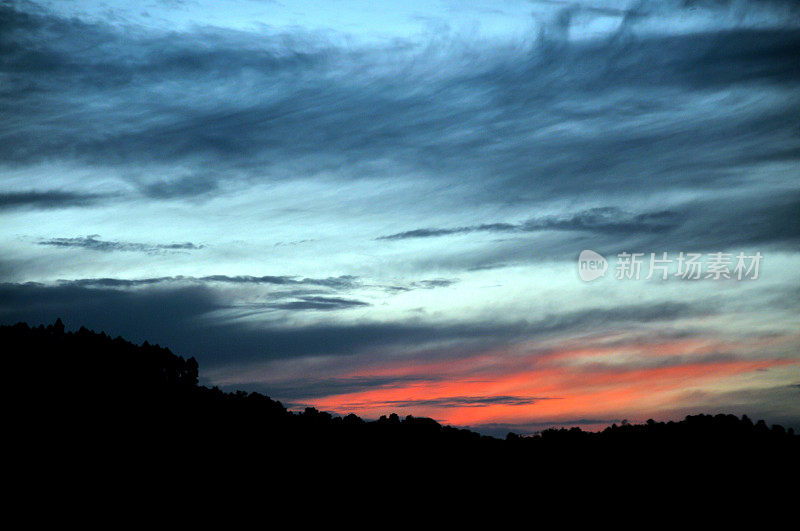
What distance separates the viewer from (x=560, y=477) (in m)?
67.9

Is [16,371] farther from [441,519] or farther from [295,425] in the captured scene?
[441,519]

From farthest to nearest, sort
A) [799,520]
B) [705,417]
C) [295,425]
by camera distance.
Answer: [295,425], [705,417], [799,520]

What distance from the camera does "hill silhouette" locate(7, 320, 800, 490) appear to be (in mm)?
67875

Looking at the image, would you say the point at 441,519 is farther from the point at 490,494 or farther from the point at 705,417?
the point at 705,417

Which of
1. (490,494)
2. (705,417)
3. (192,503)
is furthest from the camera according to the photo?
(705,417)

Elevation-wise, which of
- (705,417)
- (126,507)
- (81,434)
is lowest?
(126,507)

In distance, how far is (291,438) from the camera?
77125 mm

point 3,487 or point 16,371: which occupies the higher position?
point 16,371

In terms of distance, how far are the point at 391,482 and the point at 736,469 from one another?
93.1 ft

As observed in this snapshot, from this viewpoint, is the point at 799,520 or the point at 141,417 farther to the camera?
the point at 141,417

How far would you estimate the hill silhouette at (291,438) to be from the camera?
2672 inches

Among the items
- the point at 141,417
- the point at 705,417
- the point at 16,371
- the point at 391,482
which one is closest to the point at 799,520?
the point at 705,417

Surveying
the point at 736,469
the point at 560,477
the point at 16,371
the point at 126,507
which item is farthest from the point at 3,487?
the point at 736,469

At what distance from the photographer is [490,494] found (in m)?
67.2
